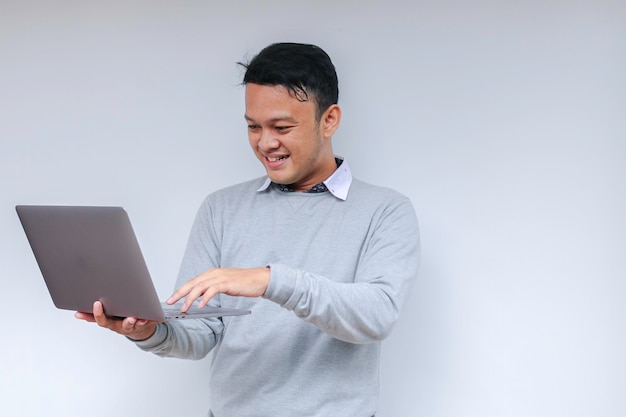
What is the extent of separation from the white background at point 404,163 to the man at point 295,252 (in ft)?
1.23

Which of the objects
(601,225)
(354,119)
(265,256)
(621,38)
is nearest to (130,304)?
(265,256)

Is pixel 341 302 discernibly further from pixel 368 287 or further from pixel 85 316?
pixel 85 316

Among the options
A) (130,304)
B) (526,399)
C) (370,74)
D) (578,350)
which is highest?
(370,74)

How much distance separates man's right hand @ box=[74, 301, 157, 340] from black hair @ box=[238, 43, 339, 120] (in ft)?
1.89

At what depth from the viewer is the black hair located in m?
1.88

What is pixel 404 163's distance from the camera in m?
2.31

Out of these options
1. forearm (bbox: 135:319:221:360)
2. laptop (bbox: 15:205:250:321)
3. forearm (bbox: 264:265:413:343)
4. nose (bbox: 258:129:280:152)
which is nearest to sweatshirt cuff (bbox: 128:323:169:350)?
forearm (bbox: 135:319:221:360)

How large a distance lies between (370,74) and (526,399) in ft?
3.11

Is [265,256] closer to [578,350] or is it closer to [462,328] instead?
[462,328]

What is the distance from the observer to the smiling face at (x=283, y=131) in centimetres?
186

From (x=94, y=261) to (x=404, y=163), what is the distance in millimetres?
1000

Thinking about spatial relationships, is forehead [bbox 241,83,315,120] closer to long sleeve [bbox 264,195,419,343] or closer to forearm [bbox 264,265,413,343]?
long sleeve [bbox 264,195,419,343]

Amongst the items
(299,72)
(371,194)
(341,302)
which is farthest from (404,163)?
(341,302)

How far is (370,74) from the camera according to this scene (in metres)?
2.30
